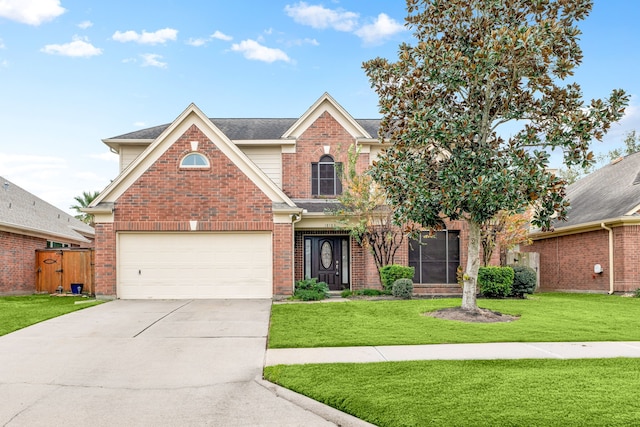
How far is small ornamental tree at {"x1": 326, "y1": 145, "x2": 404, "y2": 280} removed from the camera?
644 inches

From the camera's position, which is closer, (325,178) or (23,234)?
(325,178)

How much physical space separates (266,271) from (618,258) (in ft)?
42.4

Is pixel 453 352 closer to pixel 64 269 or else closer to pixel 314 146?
pixel 314 146

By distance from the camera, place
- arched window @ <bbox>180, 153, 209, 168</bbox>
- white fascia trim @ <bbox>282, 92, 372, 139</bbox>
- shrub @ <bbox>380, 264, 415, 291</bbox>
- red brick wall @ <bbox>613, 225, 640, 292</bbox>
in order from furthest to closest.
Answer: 1. white fascia trim @ <bbox>282, 92, 372, 139</bbox>
2. red brick wall @ <bbox>613, 225, 640, 292</bbox>
3. shrub @ <bbox>380, 264, 415, 291</bbox>
4. arched window @ <bbox>180, 153, 209, 168</bbox>

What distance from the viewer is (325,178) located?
1894 centimetres

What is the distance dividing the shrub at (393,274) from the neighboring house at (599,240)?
7.99m

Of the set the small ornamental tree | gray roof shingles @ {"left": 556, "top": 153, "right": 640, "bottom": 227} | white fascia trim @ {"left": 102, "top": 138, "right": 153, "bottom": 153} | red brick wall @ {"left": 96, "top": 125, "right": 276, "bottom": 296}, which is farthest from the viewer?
white fascia trim @ {"left": 102, "top": 138, "right": 153, "bottom": 153}

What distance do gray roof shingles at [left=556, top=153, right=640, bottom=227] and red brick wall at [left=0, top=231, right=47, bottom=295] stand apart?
21.5 metres

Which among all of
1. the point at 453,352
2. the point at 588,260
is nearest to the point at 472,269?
the point at 453,352

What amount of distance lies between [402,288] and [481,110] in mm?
6089

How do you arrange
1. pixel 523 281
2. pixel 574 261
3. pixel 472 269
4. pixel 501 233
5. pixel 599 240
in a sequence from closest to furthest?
pixel 472 269 → pixel 523 281 → pixel 501 233 → pixel 599 240 → pixel 574 261

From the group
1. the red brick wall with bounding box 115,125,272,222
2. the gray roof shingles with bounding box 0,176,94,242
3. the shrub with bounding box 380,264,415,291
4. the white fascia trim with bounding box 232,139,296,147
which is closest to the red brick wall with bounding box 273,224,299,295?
the red brick wall with bounding box 115,125,272,222

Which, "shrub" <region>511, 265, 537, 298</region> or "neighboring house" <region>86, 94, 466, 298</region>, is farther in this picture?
"shrub" <region>511, 265, 537, 298</region>

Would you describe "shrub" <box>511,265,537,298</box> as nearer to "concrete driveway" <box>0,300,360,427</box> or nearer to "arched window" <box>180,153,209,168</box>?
"concrete driveway" <box>0,300,360,427</box>
